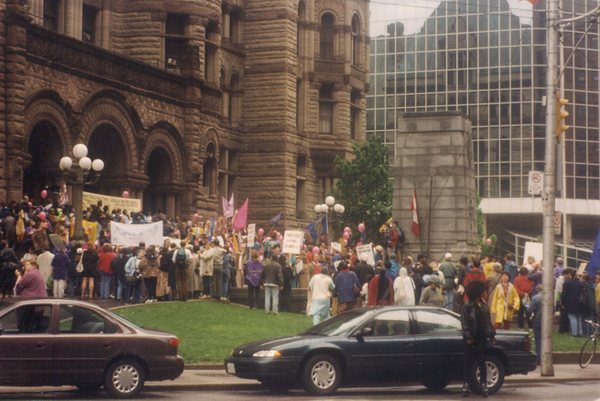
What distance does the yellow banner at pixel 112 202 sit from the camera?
38.5 metres

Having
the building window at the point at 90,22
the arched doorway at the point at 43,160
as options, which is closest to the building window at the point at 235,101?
the building window at the point at 90,22

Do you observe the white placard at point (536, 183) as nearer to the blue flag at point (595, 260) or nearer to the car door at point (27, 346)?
the blue flag at point (595, 260)

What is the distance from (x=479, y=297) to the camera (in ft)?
63.8

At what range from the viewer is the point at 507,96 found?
95.9 m

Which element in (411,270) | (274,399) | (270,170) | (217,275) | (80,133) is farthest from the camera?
(270,170)

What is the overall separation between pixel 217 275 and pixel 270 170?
26934mm

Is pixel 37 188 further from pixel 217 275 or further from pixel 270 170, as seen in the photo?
pixel 270 170

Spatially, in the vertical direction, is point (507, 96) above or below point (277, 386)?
above

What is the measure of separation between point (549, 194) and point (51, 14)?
1137 inches

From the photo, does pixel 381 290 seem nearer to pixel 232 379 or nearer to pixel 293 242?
pixel 232 379

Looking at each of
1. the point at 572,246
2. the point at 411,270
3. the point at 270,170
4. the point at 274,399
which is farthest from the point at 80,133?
the point at 572,246

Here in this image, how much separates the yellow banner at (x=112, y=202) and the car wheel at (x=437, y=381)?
1965cm

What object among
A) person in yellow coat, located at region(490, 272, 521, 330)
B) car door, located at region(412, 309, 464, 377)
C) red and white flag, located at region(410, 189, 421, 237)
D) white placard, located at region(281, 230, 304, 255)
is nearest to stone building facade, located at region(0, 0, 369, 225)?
white placard, located at region(281, 230, 304, 255)

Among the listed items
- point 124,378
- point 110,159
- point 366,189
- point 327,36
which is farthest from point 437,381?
point 327,36
